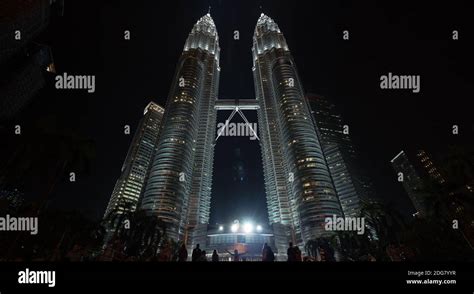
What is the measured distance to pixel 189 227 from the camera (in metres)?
102

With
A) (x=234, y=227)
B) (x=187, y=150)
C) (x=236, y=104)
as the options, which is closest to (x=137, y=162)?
(x=236, y=104)

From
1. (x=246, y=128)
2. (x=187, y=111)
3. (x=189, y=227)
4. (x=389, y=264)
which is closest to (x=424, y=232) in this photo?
(x=389, y=264)

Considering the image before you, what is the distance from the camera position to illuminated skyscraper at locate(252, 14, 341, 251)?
291 feet

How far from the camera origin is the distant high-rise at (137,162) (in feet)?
529

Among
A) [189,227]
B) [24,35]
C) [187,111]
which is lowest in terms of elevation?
[189,227]

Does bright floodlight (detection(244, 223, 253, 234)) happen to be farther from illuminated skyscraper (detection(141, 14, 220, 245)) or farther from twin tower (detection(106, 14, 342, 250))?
illuminated skyscraper (detection(141, 14, 220, 245))

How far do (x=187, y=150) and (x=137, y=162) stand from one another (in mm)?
74799

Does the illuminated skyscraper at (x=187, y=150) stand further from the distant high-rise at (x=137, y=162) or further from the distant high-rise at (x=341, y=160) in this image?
the distant high-rise at (x=341, y=160)

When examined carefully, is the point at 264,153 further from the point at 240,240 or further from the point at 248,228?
the point at 240,240

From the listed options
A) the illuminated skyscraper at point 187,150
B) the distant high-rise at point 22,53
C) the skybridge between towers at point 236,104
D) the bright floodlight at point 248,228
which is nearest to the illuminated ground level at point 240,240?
the bright floodlight at point 248,228

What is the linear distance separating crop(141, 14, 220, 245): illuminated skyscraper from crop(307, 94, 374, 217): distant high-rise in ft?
180

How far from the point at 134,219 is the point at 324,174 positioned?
180 ft

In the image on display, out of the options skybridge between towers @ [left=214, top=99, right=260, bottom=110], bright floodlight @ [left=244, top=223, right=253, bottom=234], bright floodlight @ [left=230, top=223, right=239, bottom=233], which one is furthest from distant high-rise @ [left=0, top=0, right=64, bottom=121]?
bright floodlight @ [left=244, top=223, right=253, bottom=234]

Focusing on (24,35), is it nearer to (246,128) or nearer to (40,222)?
(40,222)
